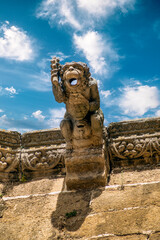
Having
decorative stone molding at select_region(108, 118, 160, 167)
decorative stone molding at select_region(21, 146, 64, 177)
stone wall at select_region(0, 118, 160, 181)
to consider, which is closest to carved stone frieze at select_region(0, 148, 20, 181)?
stone wall at select_region(0, 118, 160, 181)

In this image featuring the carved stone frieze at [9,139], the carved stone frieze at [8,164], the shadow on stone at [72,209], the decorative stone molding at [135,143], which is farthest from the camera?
the carved stone frieze at [9,139]

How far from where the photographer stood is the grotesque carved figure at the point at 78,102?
12.5 ft

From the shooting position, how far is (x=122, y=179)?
4.12 m

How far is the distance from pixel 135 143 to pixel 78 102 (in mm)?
1449

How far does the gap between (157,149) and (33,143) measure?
2481 millimetres

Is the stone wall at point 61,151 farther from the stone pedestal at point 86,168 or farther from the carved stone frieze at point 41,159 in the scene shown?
the stone pedestal at point 86,168

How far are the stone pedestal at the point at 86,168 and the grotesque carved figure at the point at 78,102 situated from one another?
139 millimetres

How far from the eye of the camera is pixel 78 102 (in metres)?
3.88

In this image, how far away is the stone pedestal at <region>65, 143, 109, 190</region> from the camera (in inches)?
151

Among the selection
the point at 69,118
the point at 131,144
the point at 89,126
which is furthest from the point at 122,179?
the point at 69,118

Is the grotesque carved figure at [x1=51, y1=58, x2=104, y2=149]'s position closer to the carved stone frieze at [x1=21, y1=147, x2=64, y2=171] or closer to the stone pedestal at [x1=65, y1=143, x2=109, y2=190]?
the stone pedestal at [x1=65, y1=143, x2=109, y2=190]

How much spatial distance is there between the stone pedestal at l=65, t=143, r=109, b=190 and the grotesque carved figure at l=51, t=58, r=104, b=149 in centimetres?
14

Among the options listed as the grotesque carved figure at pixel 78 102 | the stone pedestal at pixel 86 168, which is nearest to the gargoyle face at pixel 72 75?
the grotesque carved figure at pixel 78 102

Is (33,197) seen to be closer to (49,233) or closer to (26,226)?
(26,226)
